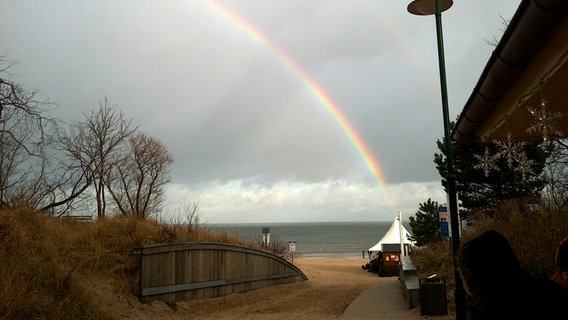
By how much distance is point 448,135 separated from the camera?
25.7ft

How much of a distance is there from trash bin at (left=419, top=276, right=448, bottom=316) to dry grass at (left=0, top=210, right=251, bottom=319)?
21.3ft

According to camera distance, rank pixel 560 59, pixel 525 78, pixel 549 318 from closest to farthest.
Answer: pixel 549 318 → pixel 560 59 → pixel 525 78

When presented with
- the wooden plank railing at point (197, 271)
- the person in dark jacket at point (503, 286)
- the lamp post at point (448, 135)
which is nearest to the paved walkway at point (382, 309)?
the lamp post at point (448, 135)

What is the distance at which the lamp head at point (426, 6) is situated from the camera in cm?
869

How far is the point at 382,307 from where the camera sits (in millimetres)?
11617

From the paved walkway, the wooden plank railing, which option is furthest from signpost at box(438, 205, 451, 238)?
the wooden plank railing

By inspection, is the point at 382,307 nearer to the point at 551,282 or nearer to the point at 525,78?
the point at 525,78

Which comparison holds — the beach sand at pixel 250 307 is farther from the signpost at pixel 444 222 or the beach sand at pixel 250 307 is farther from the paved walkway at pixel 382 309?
the signpost at pixel 444 222

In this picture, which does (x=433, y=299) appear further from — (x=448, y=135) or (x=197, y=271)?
(x=197, y=271)

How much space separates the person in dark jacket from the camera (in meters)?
2.35

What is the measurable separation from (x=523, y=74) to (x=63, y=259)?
9809 millimetres

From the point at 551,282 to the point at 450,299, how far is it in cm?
924

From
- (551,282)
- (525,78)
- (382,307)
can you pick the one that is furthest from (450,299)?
(551,282)

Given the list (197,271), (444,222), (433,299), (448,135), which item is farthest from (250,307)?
(448,135)
